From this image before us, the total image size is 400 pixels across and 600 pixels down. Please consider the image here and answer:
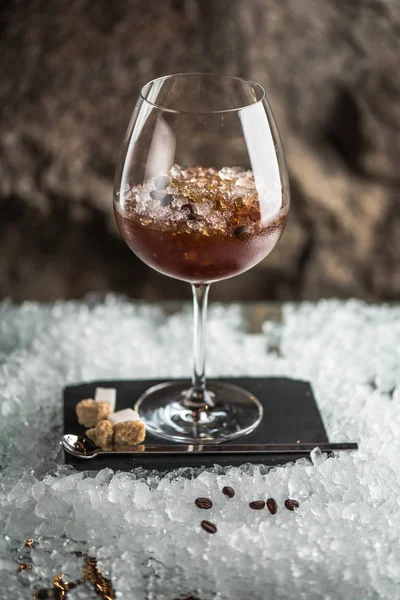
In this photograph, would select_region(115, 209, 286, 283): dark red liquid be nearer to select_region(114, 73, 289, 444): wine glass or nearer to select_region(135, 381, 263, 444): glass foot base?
select_region(114, 73, 289, 444): wine glass

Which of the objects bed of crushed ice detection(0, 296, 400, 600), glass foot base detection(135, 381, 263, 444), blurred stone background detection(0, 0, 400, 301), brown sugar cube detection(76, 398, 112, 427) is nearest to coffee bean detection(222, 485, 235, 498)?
bed of crushed ice detection(0, 296, 400, 600)

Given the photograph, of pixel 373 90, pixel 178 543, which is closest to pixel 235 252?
pixel 178 543

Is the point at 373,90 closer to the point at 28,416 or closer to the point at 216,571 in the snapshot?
the point at 28,416

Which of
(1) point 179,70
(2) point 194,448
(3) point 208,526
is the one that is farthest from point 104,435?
(1) point 179,70

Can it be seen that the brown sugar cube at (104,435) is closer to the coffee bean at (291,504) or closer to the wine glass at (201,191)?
the wine glass at (201,191)

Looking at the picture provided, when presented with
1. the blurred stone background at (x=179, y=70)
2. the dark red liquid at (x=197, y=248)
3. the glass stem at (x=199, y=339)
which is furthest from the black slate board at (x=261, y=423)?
the blurred stone background at (x=179, y=70)
